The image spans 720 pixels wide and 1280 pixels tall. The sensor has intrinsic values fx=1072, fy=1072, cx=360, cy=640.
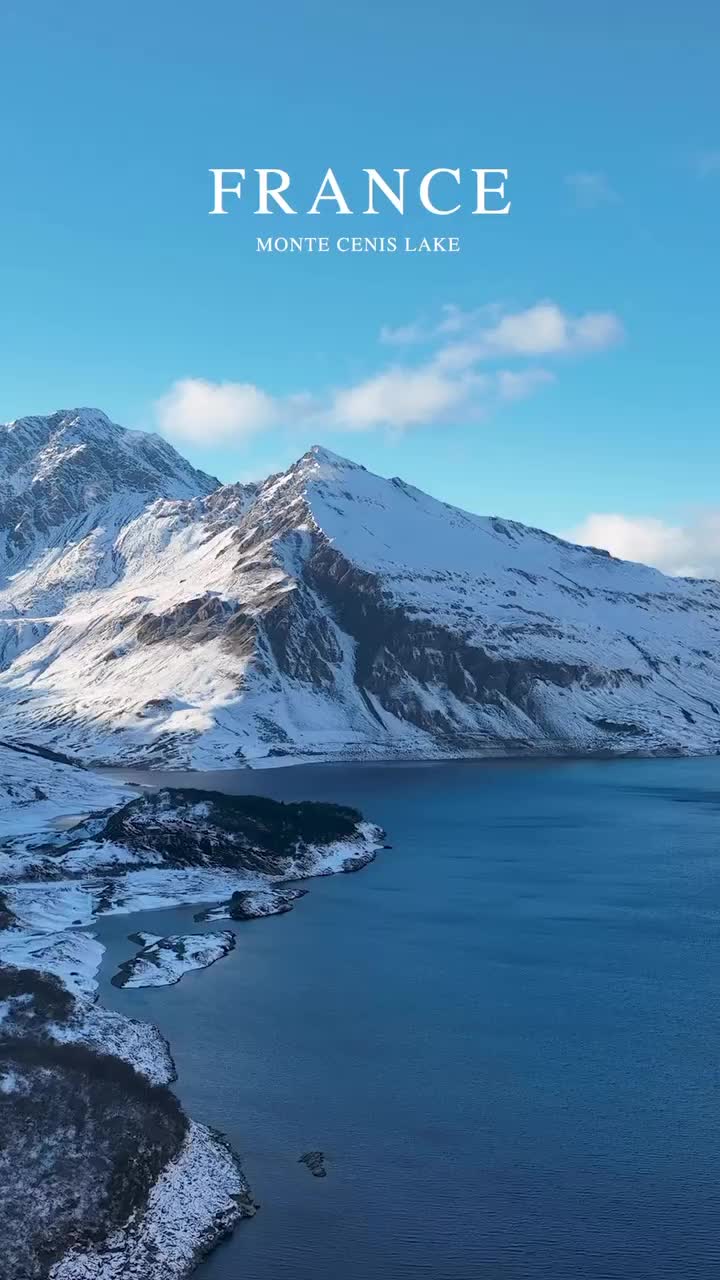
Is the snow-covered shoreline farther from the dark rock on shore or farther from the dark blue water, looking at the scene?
the dark rock on shore

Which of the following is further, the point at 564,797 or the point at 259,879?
the point at 564,797

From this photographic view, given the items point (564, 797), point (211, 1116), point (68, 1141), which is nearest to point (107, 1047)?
point (211, 1116)

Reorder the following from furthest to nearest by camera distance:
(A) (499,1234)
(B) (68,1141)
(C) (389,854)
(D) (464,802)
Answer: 1. (D) (464,802)
2. (C) (389,854)
3. (B) (68,1141)
4. (A) (499,1234)

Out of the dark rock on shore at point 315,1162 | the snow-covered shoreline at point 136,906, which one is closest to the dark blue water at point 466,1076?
the dark rock on shore at point 315,1162

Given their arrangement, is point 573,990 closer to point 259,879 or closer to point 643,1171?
Answer: point 643,1171

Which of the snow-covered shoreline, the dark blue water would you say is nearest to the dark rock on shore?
the dark blue water

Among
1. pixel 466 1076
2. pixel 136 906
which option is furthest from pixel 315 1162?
pixel 136 906

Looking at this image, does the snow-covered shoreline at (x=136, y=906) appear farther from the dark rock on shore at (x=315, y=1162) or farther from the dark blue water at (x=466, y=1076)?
the dark rock on shore at (x=315, y=1162)

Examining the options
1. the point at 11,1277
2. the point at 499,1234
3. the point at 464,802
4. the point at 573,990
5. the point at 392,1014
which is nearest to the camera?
the point at 11,1277
